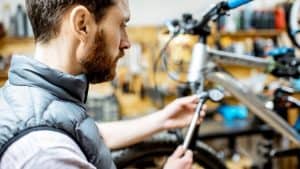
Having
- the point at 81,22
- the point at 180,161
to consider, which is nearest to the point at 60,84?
the point at 81,22

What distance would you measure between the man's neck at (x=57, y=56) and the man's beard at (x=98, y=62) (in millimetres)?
28

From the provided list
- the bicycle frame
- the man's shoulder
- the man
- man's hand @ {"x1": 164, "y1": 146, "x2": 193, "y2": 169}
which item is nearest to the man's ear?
the man

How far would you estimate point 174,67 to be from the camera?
2.86 metres

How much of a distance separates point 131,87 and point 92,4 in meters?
2.62

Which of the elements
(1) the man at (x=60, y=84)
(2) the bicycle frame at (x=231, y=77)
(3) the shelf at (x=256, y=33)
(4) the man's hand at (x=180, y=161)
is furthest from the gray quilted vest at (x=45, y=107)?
(3) the shelf at (x=256, y=33)

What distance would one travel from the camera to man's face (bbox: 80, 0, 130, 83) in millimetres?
769

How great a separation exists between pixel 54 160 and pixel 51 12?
0.31 meters

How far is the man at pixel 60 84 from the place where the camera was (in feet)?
2.16

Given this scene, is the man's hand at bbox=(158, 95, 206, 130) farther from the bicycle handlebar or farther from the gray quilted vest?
the gray quilted vest

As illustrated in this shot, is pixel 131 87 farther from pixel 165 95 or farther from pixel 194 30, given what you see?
pixel 194 30

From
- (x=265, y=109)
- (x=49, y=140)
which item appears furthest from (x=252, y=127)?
(x=49, y=140)

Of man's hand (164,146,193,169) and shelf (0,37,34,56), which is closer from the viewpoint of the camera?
man's hand (164,146,193,169)

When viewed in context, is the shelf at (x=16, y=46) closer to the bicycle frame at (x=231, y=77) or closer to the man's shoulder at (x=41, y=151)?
the bicycle frame at (x=231, y=77)

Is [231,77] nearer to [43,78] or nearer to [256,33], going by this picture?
[43,78]
